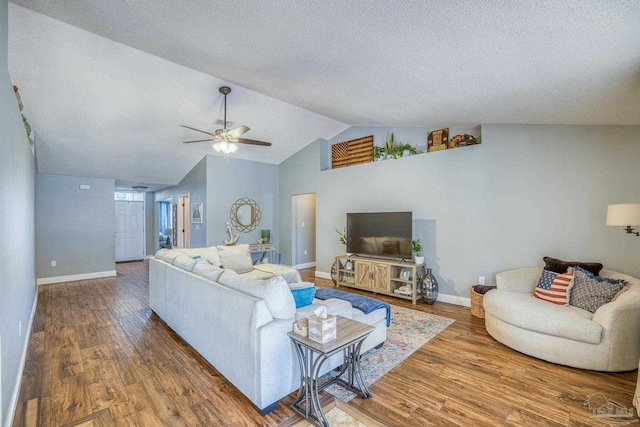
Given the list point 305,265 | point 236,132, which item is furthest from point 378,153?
point 305,265

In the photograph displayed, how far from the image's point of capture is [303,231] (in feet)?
25.3

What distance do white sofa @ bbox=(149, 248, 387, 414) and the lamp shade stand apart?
2322 mm

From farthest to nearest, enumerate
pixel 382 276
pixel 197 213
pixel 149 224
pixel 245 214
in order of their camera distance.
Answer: pixel 149 224 < pixel 245 214 < pixel 197 213 < pixel 382 276

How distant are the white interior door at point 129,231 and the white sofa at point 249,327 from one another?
6.94m

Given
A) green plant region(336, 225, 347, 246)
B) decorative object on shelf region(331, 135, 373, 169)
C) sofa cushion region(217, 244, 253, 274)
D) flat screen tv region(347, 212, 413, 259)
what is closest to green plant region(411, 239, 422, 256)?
flat screen tv region(347, 212, 413, 259)

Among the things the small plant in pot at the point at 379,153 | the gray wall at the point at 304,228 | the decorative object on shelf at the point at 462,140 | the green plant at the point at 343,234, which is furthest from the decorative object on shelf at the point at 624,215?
the gray wall at the point at 304,228

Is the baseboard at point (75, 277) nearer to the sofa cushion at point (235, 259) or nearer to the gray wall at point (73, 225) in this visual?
the gray wall at point (73, 225)

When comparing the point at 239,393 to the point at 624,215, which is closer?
the point at 239,393

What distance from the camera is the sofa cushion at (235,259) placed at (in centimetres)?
452

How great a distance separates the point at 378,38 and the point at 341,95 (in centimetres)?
→ 153

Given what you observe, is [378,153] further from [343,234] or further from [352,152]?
[343,234]

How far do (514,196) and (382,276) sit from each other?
2.28m

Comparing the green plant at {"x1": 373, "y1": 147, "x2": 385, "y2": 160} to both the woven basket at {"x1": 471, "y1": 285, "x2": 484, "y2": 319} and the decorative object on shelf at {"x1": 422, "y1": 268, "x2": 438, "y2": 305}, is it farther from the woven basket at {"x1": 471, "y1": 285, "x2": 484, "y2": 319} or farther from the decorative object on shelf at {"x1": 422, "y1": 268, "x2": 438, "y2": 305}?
the woven basket at {"x1": 471, "y1": 285, "x2": 484, "y2": 319}

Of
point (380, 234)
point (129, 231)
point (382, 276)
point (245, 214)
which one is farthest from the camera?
point (129, 231)
